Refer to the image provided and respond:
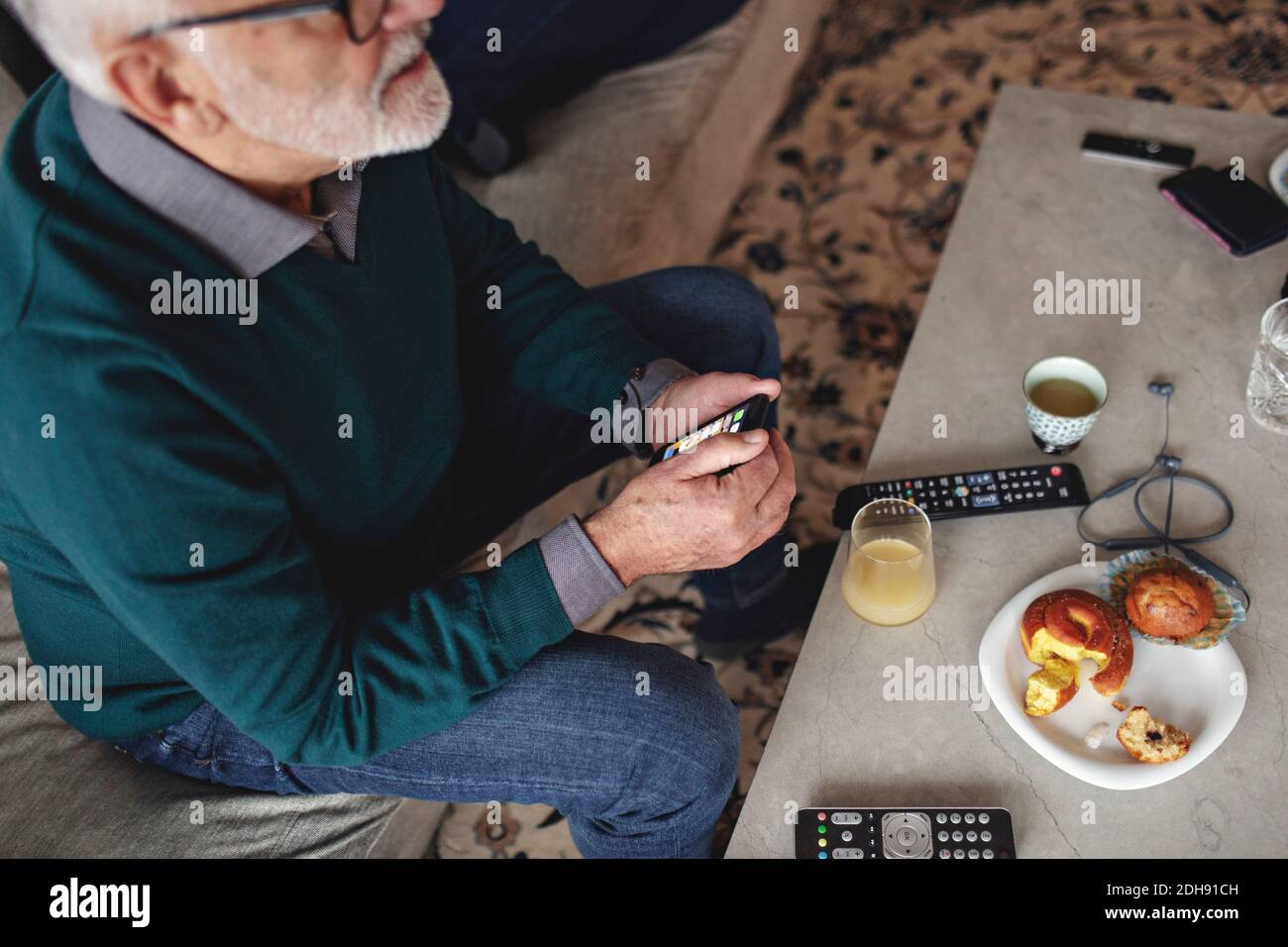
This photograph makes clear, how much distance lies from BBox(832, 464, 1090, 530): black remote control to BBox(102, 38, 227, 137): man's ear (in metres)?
0.67

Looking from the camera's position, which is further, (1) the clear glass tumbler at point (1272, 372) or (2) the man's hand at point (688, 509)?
(1) the clear glass tumbler at point (1272, 372)

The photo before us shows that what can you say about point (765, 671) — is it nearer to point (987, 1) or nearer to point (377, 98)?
point (377, 98)

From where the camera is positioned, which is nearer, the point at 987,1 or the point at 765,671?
the point at 765,671

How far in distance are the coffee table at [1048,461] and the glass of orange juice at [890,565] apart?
19 mm

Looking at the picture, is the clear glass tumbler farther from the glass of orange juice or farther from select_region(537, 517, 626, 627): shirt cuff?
select_region(537, 517, 626, 627): shirt cuff

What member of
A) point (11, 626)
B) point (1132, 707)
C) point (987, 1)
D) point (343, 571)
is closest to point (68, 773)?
point (11, 626)

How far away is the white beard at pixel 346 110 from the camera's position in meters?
0.76

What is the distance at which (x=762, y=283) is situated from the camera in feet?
6.25

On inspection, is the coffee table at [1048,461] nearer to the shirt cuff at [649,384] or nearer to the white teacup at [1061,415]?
the white teacup at [1061,415]

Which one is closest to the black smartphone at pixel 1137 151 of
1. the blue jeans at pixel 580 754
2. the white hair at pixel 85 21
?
the blue jeans at pixel 580 754

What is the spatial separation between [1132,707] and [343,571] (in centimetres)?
74

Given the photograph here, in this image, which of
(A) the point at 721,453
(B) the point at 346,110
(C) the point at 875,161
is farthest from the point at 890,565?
(C) the point at 875,161

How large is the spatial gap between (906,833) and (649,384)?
1.70 feet

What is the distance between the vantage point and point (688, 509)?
3.09 feet
